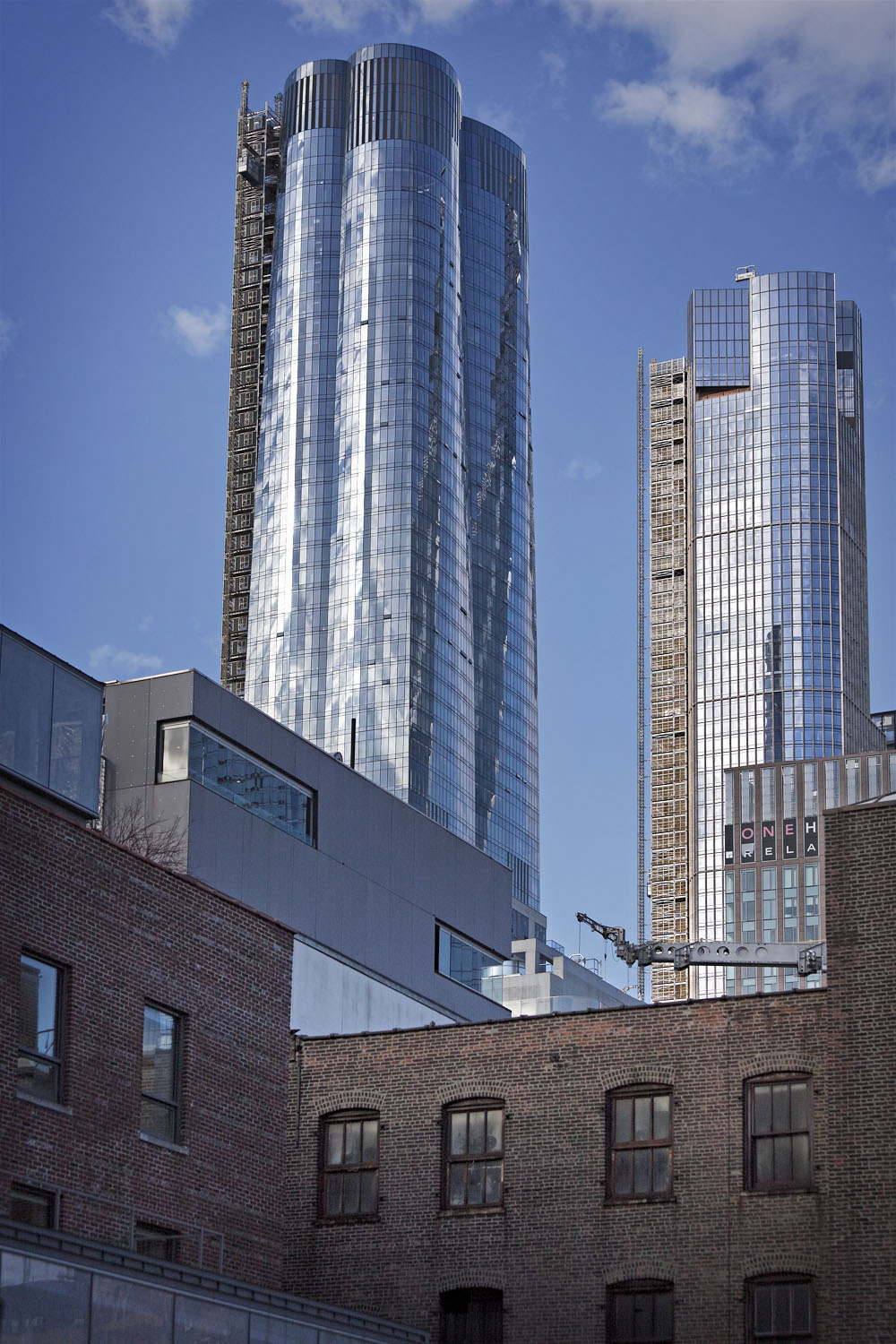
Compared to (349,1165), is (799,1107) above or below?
above

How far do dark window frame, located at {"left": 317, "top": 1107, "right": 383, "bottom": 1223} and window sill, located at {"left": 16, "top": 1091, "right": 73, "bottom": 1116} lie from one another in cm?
1153

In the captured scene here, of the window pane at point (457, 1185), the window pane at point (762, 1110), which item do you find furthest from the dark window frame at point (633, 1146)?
the window pane at point (457, 1185)

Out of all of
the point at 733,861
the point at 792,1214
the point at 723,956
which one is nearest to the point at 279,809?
the point at 723,956

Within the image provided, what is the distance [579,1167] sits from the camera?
3797 centimetres

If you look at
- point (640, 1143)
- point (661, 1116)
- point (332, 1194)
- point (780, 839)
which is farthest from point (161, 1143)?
point (780, 839)

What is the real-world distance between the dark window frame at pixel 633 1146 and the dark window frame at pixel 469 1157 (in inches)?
87.2

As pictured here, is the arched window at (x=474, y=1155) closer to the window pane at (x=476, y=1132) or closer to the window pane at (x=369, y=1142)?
the window pane at (x=476, y=1132)

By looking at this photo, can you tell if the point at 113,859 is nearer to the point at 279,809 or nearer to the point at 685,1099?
the point at 685,1099

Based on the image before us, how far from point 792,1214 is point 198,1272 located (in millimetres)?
12659

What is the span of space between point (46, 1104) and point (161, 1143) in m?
3.15

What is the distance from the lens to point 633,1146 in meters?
37.8

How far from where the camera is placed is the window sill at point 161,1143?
31203mm

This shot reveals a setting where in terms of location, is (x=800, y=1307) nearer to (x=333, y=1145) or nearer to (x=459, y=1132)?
(x=459, y=1132)

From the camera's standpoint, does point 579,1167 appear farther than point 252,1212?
Yes
